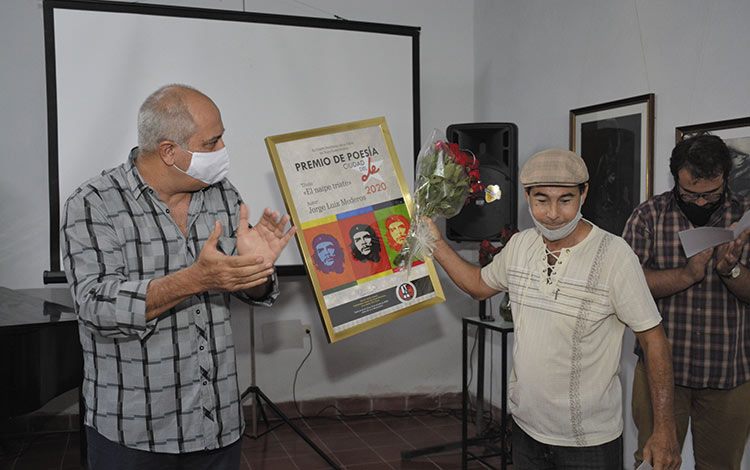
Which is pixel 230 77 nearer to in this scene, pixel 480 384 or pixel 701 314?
pixel 480 384

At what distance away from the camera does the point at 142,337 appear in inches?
65.6

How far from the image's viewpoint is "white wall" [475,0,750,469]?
9.69ft

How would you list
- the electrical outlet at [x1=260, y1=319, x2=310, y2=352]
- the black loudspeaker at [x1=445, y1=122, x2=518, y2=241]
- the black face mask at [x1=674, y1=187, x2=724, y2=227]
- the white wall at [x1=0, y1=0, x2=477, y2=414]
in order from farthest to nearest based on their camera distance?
the electrical outlet at [x1=260, y1=319, x2=310, y2=352]
the white wall at [x1=0, y1=0, x2=477, y2=414]
the black loudspeaker at [x1=445, y1=122, x2=518, y2=241]
the black face mask at [x1=674, y1=187, x2=724, y2=227]

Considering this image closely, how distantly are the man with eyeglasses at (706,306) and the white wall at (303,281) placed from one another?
7.63 feet

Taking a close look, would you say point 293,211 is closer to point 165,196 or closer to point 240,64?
point 165,196

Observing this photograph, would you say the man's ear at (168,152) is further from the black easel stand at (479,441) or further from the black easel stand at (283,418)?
the black easel stand at (479,441)

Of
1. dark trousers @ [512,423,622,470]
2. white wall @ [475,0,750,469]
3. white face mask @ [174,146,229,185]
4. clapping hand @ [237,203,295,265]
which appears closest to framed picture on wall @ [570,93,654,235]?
white wall @ [475,0,750,469]

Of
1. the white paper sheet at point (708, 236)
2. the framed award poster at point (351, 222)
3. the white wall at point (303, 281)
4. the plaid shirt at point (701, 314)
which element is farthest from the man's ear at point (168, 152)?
the white wall at point (303, 281)

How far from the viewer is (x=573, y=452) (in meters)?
1.99

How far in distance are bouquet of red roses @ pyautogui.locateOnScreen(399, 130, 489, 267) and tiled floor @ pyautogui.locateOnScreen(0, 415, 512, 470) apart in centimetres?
191

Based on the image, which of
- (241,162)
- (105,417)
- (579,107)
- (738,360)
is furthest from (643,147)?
(105,417)

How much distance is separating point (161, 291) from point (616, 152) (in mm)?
2730

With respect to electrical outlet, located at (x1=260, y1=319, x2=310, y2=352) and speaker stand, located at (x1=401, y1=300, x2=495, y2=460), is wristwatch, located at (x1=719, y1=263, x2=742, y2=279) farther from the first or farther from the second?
electrical outlet, located at (x1=260, y1=319, x2=310, y2=352)

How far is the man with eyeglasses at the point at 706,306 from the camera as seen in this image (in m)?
2.43
